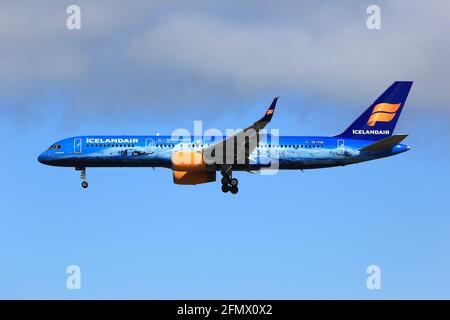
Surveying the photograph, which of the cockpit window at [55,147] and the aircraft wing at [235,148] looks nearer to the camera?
the aircraft wing at [235,148]

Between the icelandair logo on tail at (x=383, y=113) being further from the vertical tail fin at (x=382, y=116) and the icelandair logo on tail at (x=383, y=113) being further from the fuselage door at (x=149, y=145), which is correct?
the fuselage door at (x=149, y=145)

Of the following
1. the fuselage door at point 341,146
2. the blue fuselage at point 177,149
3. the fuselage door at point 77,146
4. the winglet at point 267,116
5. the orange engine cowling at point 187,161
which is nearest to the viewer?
the winglet at point 267,116

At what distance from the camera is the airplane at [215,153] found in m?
106

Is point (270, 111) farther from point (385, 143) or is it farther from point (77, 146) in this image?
point (77, 146)

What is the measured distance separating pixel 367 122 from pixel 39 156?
32570mm

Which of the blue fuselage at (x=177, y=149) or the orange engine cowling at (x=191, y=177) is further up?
the blue fuselage at (x=177, y=149)

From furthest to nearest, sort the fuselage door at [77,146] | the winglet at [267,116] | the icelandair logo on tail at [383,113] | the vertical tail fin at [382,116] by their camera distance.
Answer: the icelandair logo on tail at [383,113] → the vertical tail fin at [382,116] → the fuselage door at [77,146] → the winglet at [267,116]

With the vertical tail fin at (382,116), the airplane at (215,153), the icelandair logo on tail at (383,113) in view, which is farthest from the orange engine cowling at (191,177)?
the icelandair logo on tail at (383,113)

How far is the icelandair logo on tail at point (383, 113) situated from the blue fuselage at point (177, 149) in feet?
14.5

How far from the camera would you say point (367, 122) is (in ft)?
369

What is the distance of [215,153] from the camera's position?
4158 inches

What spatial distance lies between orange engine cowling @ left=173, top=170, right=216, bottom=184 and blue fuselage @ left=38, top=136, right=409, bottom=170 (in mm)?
2277
